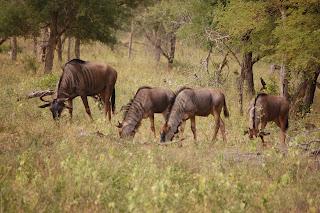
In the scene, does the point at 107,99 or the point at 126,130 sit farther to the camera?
the point at 107,99

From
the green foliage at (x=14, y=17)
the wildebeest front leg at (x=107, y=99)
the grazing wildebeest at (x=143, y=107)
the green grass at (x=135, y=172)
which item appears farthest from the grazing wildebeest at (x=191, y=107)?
the green foliage at (x=14, y=17)

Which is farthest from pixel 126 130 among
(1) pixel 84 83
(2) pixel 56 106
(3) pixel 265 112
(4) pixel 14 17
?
(4) pixel 14 17

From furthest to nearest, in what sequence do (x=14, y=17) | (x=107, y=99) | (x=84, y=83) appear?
(x=14, y=17) < (x=107, y=99) < (x=84, y=83)

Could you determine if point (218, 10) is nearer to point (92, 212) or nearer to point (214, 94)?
point (214, 94)

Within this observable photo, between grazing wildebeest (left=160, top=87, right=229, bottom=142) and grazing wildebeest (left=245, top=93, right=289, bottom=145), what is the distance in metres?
0.97

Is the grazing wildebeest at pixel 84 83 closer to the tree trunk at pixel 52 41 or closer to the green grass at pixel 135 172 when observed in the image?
the green grass at pixel 135 172

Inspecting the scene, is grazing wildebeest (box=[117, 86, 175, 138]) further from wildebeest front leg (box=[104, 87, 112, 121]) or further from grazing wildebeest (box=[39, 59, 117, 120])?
wildebeest front leg (box=[104, 87, 112, 121])

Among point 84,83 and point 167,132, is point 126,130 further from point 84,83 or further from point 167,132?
point 84,83

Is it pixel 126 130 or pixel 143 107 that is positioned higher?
pixel 143 107

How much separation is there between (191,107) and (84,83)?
4404 millimetres

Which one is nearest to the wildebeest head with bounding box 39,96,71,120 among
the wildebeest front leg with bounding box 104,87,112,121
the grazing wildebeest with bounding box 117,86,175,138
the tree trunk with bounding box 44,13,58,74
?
the grazing wildebeest with bounding box 117,86,175,138

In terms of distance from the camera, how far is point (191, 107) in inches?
543

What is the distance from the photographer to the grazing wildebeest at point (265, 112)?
13.7 metres

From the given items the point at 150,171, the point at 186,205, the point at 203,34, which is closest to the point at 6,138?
the point at 150,171
